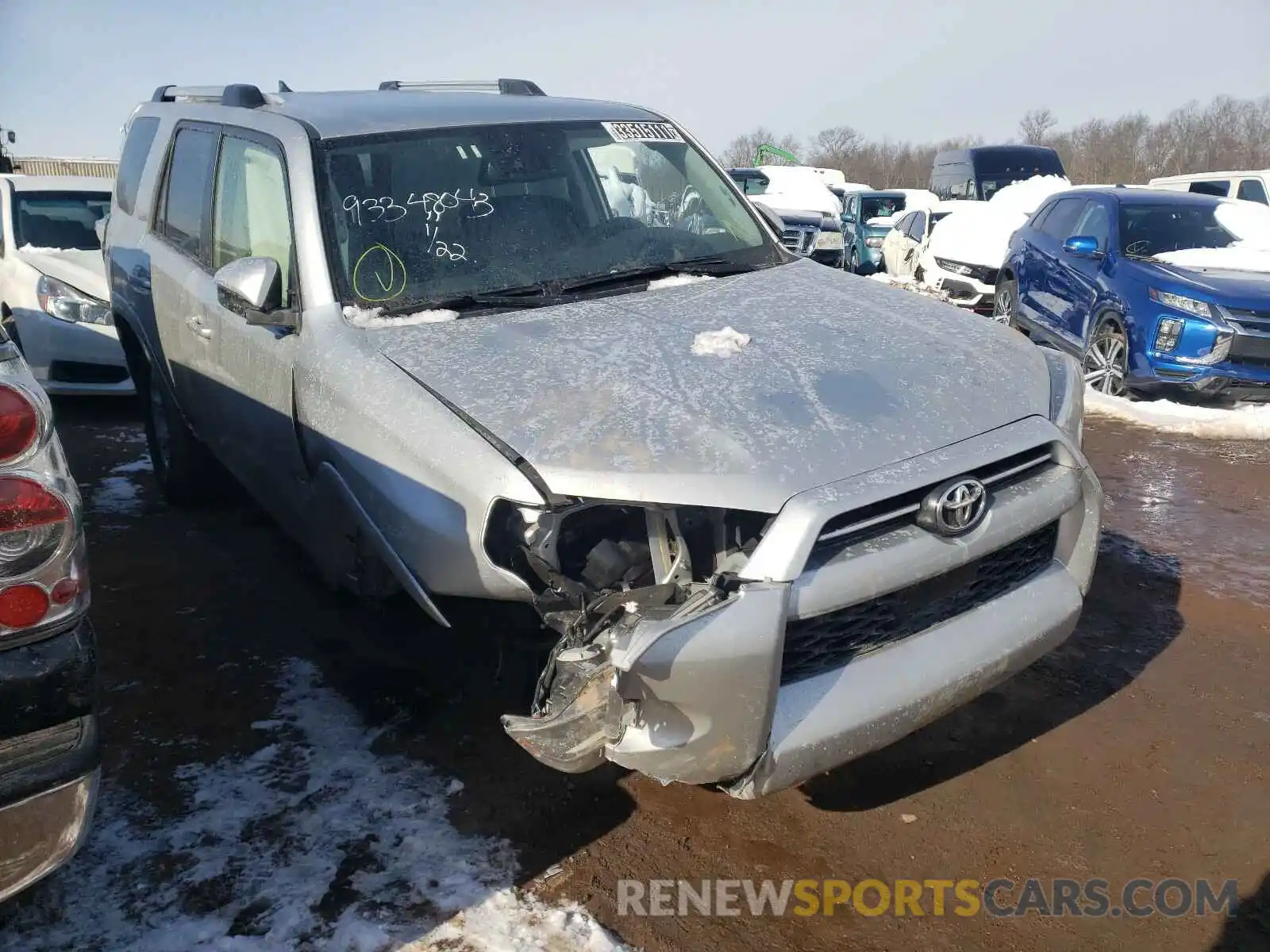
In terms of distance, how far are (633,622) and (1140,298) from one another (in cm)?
626

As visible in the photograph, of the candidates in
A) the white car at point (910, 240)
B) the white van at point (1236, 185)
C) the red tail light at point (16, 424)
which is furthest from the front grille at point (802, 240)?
the red tail light at point (16, 424)

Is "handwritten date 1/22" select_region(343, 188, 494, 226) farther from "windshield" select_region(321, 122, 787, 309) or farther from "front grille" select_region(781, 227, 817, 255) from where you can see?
"front grille" select_region(781, 227, 817, 255)

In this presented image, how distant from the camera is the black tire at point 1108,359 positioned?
288 inches

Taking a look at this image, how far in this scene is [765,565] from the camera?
2162mm

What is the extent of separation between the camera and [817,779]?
2.93 metres

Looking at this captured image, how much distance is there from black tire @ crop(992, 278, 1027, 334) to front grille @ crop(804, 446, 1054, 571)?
283 inches

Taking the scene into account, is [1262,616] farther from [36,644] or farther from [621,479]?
[36,644]

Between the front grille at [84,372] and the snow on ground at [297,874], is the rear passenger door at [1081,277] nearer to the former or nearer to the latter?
the snow on ground at [297,874]

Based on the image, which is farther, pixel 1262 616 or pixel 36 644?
pixel 1262 616

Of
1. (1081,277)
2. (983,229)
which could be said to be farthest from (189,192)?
(983,229)

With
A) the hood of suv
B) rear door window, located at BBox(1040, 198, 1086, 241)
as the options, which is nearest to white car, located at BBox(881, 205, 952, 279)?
rear door window, located at BBox(1040, 198, 1086, 241)

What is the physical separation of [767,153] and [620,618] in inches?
1442

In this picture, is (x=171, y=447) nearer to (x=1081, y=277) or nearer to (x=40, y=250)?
(x=40, y=250)

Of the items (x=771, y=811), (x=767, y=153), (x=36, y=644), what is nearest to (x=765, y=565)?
(x=771, y=811)
